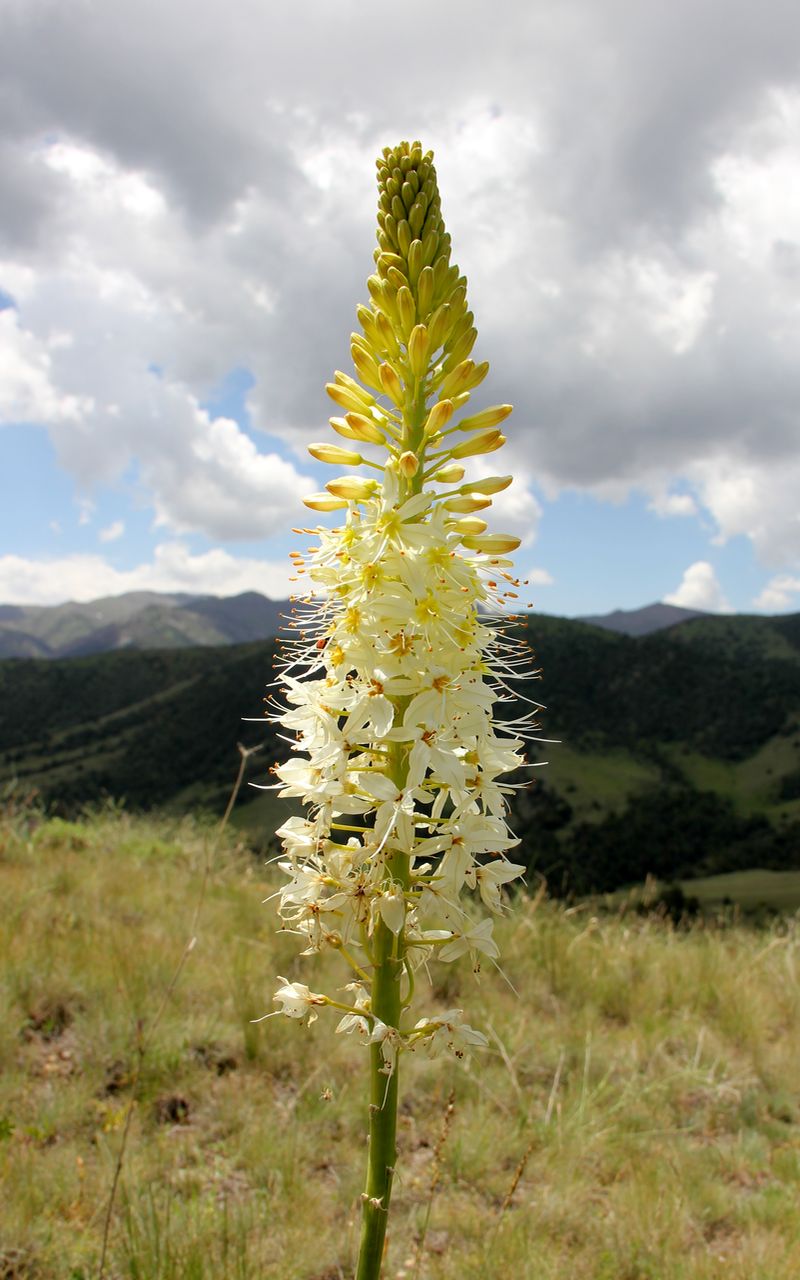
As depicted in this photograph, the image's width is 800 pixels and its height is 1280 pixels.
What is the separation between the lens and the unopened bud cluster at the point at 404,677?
2307 mm

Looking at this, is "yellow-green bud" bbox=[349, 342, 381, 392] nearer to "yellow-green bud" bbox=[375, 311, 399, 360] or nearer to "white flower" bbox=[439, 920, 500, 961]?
"yellow-green bud" bbox=[375, 311, 399, 360]

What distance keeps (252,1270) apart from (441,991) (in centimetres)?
377

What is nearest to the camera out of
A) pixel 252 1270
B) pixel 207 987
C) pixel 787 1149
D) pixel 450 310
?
pixel 450 310

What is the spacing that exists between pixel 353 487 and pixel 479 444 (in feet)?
1.67

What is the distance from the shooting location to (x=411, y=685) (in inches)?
92.4

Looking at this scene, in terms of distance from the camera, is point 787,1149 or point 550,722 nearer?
point 787,1149

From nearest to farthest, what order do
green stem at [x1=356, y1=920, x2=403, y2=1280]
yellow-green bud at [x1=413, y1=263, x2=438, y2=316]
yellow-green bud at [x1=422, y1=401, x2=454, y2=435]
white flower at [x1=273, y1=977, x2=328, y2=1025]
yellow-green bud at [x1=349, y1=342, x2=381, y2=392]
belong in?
green stem at [x1=356, y1=920, x2=403, y2=1280]
white flower at [x1=273, y1=977, x2=328, y2=1025]
yellow-green bud at [x1=422, y1=401, x2=454, y2=435]
yellow-green bud at [x1=413, y1=263, x2=438, y2=316]
yellow-green bud at [x1=349, y1=342, x2=381, y2=392]

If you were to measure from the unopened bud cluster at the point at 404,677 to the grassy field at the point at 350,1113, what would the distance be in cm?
111

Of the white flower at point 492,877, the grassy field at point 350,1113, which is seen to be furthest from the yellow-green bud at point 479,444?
the grassy field at point 350,1113

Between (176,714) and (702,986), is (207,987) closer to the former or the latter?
(702,986)

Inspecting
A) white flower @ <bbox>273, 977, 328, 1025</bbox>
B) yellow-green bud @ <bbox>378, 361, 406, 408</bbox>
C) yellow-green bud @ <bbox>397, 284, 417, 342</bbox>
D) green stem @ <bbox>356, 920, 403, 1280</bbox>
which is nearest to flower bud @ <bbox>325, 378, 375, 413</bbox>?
yellow-green bud @ <bbox>378, 361, 406, 408</bbox>

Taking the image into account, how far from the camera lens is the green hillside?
119 meters

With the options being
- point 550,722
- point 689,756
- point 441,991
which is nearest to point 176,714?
point 550,722

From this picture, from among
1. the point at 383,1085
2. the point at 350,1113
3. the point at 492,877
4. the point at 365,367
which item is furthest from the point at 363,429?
the point at 350,1113
